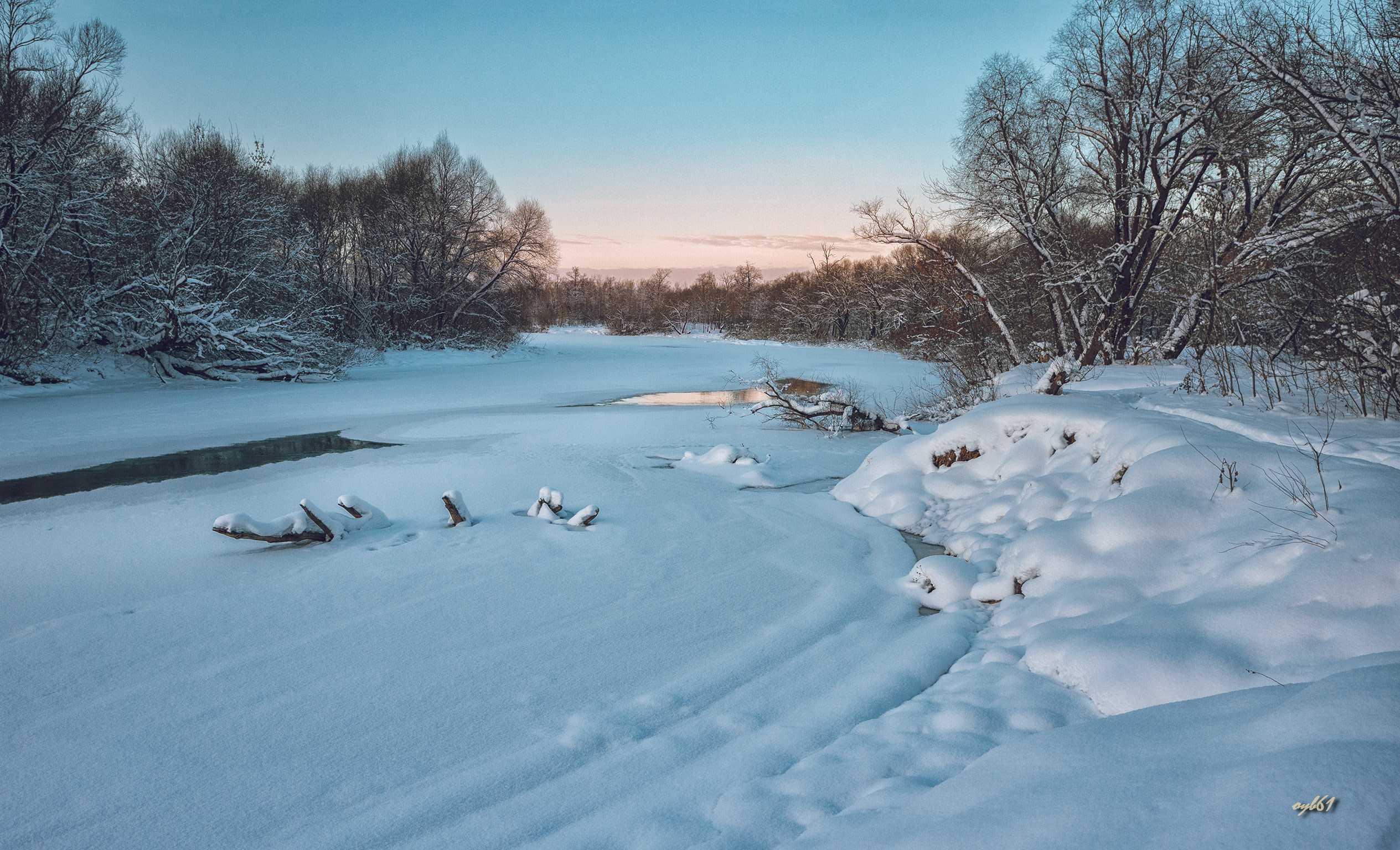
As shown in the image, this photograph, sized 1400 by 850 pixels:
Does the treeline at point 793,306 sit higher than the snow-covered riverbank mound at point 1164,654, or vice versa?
the treeline at point 793,306

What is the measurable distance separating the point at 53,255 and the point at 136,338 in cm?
266

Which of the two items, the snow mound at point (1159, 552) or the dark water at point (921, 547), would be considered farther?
the dark water at point (921, 547)

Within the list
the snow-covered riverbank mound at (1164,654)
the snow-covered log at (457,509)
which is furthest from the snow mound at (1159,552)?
the snow-covered log at (457,509)

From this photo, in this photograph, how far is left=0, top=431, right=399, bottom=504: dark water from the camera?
736 cm

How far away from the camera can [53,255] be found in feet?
53.3

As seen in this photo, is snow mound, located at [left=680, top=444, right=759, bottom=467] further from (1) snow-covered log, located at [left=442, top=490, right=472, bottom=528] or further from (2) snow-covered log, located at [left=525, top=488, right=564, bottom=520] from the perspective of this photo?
(1) snow-covered log, located at [left=442, top=490, right=472, bottom=528]

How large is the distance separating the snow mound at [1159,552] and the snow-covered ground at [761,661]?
0.07 feet

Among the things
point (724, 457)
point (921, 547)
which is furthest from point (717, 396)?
point (921, 547)

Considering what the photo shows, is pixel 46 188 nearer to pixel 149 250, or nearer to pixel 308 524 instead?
pixel 149 250

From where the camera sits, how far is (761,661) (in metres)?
3.50

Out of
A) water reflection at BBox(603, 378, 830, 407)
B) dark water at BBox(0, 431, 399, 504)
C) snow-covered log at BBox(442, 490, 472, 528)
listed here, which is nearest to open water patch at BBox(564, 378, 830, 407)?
water reflection at BBox(603, 378, 830, 407)

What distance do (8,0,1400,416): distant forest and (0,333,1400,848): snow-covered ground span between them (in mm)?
2168

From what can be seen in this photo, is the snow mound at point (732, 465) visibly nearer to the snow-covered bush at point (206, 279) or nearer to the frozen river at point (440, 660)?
the frozen river at point (440, 660)

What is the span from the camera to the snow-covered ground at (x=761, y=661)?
6.64 ft
